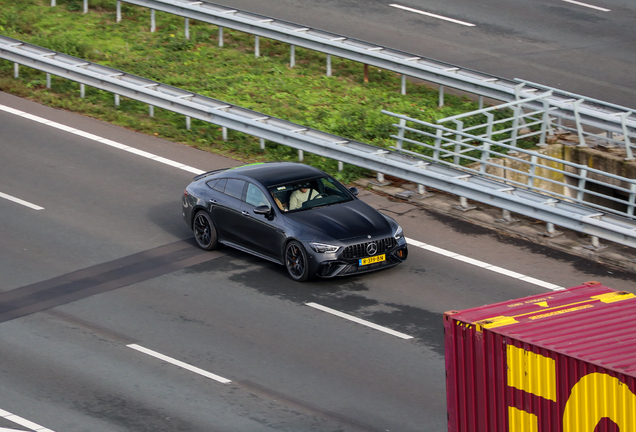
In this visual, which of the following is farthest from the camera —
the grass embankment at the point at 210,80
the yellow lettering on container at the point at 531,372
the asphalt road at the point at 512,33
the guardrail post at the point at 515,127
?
the asphalt road at the point at 512,33

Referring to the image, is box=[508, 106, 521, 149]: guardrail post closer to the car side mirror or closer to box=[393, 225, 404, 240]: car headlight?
box=[393, 225, 404, 240]: car headlight

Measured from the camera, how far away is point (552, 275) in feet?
48.4

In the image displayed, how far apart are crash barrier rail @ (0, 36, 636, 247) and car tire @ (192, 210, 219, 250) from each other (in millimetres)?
3852

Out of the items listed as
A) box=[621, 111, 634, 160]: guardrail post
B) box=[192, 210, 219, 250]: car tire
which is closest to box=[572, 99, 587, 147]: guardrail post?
box=[621, 111, 634, 160]: guardrail post

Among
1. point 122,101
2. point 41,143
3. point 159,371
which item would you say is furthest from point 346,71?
point 159,371

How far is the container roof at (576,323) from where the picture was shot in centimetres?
748

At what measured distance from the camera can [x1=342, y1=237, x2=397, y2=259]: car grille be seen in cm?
1408

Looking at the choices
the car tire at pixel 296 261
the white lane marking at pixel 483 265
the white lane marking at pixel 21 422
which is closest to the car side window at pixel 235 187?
the car tire at pixel 296 261

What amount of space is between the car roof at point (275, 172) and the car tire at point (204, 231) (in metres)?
0.77

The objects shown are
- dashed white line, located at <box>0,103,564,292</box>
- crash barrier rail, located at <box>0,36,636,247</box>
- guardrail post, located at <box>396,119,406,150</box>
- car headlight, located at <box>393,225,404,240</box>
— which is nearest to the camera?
car headlight, located at <box>393,225,404,240</box>

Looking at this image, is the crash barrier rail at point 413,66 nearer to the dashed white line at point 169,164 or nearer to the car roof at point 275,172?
the dashed white line at point 169,164

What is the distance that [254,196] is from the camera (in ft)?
49.8

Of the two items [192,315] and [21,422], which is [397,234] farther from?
[21,422]

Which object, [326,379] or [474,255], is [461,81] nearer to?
[474,255]
